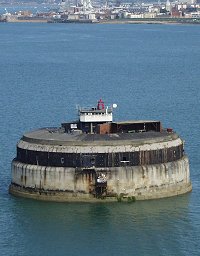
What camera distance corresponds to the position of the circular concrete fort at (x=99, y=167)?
190 feet

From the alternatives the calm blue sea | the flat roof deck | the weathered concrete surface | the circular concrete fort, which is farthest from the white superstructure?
the calm blue sea

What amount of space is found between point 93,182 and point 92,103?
4340cm

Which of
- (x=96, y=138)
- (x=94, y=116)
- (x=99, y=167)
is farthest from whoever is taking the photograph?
(x=94, y=116)

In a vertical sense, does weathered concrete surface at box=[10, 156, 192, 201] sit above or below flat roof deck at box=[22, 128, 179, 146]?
below

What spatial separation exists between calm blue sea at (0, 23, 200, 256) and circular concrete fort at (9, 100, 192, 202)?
2.14 feet

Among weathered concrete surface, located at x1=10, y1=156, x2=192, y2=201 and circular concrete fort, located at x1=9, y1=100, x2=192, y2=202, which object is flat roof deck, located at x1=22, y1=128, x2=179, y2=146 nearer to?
circular concrete fort, located at x1=9, y1=100, x2=192, y2=202

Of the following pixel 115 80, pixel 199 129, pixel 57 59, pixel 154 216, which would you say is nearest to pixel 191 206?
pixel 154 216

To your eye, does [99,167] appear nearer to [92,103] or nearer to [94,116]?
[94,116]

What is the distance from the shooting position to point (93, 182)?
57938mm

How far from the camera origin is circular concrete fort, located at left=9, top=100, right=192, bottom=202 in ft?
190

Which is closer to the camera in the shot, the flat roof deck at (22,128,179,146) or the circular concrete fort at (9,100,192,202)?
the circular concrete fort at (9,100,192,202)

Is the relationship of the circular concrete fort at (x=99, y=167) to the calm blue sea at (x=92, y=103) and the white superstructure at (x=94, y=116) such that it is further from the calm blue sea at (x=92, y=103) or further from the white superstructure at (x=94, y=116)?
the white superstructure at (x=94, y=116)

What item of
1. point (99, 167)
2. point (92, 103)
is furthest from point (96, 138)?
point (92, 103)

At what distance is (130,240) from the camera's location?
52.4 metres
